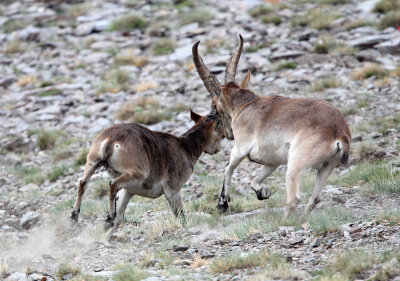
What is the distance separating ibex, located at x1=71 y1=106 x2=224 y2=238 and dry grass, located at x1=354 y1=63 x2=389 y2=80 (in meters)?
7.01

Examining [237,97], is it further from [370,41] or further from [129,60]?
[129,60]

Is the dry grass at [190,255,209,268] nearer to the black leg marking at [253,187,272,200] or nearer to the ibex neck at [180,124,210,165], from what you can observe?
the black leg marking at [253,187,272,200]

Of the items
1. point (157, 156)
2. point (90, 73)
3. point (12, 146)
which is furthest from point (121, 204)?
point (90, 73)

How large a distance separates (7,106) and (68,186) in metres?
7.16

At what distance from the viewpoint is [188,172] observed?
10.2 m

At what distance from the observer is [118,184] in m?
8.48

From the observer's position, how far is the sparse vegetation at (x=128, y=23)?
25125 mm

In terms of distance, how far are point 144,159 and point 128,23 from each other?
17.0 meters

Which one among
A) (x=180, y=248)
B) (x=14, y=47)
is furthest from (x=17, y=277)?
(x=14, y=47)

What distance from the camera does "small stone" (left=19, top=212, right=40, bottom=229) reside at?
1091cm

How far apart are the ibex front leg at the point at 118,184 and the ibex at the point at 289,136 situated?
153cm

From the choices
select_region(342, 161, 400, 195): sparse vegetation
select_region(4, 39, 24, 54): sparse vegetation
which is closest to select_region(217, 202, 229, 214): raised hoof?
select_region(342, 161, 400, 195): sparse vegetation

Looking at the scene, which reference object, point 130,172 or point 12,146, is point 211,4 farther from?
point 130,172

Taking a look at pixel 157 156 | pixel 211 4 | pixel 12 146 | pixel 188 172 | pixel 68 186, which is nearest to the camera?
pixel 157 156
